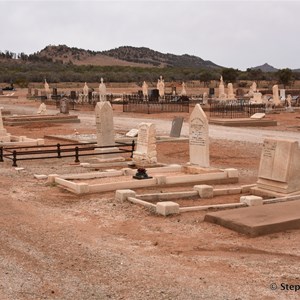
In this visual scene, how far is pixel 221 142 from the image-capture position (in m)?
23.8

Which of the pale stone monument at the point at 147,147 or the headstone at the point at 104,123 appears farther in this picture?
the headstone at the point at 104,123

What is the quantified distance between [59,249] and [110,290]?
6.26 ft

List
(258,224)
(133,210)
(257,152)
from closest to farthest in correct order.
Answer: (258,224), (133,210), (257,152)

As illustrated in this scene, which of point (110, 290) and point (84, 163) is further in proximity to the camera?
point (84, 163)

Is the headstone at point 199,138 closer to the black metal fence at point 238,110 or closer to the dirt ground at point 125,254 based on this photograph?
the dirt ground at point 125,254

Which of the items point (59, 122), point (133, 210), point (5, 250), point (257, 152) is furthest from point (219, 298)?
point (59, 122)

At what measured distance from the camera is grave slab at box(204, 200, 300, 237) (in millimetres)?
8930

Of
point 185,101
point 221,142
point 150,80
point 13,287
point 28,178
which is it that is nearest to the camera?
point 13,287

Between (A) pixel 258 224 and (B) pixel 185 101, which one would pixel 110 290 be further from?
(B) pixel 185 101

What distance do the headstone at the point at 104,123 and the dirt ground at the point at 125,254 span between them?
5751mm

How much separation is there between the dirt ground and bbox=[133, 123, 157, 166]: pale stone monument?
4.25 meters

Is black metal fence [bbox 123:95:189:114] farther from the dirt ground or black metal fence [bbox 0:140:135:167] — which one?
the dirt ground

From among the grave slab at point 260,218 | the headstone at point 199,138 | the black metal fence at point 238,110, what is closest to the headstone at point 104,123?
the headstone at point 199,138

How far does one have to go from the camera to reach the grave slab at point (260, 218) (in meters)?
8.93
